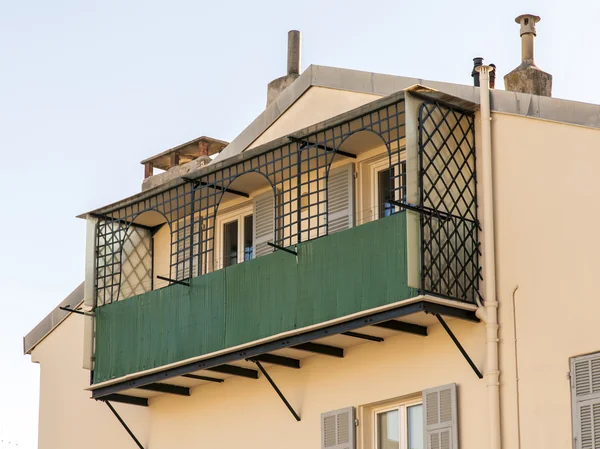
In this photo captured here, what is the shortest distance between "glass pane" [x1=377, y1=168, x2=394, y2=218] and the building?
0.04 metres

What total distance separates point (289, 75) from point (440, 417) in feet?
24.2

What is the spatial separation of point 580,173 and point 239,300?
4.92 metres

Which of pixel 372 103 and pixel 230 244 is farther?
pixel 230 244

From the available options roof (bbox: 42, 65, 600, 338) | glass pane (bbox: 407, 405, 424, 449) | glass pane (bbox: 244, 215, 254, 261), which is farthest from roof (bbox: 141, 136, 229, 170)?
glass pane (bbox: 407, 405, 424, 449)

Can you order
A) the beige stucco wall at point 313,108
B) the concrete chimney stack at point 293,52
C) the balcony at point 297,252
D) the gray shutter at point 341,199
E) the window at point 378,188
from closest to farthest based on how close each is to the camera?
1. the balcony at point 297,252
2. the window at point 378,188
3. the gray shutter at point 341,199
4. the beige stucco wall at point 313,108
5. the concrete chimney stack at point 293,52

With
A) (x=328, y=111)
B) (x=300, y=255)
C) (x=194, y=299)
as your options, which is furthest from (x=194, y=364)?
(x=328, y=111)

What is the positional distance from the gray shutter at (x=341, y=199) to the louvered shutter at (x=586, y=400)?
425 centimetres

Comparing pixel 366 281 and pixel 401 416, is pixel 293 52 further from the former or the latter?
pixel 401 416

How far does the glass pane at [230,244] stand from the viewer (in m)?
21.2

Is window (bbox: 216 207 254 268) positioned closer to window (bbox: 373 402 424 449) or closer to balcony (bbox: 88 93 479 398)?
balcony (bbox: 88 93 479 398)

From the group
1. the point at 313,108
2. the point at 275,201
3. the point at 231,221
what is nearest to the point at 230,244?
the point at 231,221

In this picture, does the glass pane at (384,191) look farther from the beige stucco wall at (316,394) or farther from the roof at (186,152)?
the roof at (186,152)

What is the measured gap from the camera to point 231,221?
2142 cm

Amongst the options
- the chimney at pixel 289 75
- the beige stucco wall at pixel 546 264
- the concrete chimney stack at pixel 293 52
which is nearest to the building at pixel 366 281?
the beige stucco wall at pixel 546 264
